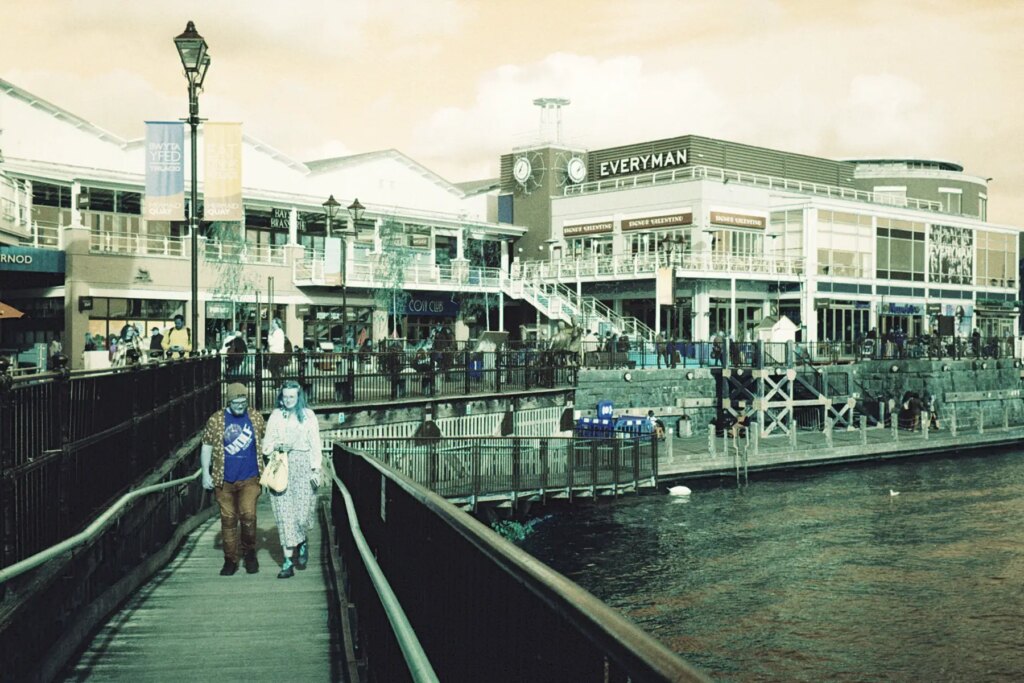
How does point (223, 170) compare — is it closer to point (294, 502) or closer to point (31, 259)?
point (294, 502)

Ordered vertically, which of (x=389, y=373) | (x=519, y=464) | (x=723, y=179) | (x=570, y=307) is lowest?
(x=519, y=464)

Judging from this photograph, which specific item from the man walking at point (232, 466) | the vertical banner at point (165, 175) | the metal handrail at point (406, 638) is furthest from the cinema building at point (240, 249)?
the metal handrail at point (406, 638)

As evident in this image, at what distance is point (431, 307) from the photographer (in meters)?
59.9

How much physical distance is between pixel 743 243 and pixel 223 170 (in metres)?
43.0

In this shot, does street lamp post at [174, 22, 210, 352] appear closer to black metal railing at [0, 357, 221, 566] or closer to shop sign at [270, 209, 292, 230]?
black metal railing at [0, 357, 221, 566]

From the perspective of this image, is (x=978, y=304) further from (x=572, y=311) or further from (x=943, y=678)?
(x=943, y=678)

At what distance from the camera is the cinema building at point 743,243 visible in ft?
195

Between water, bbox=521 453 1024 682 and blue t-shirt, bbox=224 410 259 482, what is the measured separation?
11.2m

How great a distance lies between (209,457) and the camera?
10.5 metres

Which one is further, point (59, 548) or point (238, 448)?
point (238, 448)

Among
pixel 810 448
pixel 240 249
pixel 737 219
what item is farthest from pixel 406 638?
pixel 737 219

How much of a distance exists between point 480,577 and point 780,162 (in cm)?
7018

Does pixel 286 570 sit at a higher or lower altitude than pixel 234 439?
lower

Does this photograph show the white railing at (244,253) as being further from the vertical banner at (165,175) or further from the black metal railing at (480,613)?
the black metal railing at (480,613)
